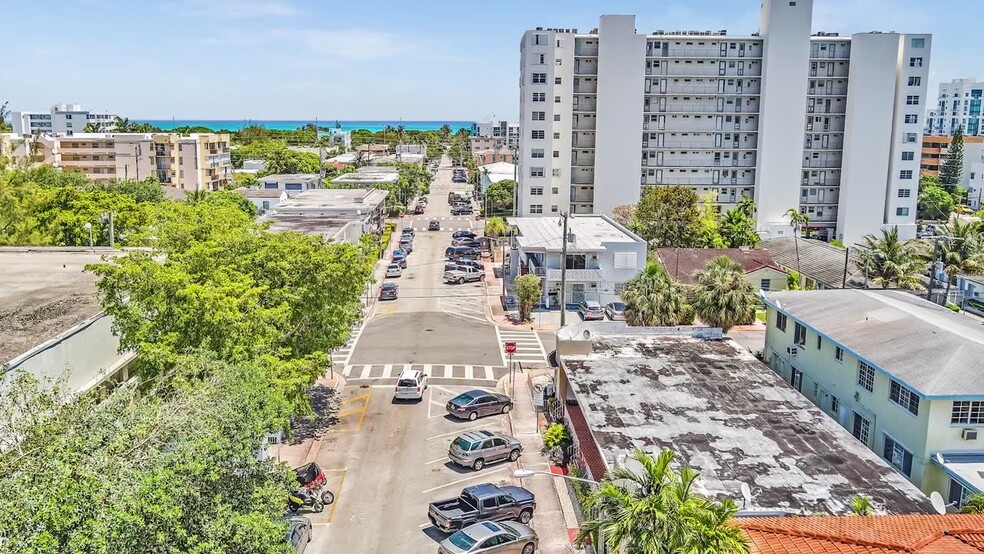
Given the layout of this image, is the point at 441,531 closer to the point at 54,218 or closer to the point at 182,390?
the point at 182,390

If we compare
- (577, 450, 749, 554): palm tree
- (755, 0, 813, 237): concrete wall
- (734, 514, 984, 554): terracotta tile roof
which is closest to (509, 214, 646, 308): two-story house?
(755, 0, 813, 237): concrete wall

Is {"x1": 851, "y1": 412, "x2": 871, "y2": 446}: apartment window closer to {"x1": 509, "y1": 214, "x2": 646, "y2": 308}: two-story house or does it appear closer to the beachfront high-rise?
{"x1": 509, "y1": 214, "x2": 646, "y2": 308}: two-story house

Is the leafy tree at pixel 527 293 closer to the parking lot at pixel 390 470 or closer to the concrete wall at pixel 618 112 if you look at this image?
the parking lot at pixel 390 470

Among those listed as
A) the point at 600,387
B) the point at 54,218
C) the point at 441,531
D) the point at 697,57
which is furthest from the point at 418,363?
the point at 697,57

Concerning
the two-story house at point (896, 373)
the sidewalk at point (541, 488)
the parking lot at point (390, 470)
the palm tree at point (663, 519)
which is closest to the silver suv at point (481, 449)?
the parking lot at point (390, 470)

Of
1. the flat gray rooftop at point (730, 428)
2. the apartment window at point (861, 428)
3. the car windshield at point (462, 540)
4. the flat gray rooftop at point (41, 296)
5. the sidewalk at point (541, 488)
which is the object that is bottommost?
the sidewalk at point (541, 488)

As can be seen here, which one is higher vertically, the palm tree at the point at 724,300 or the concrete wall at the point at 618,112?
the concrete wall at the point at 618,112
